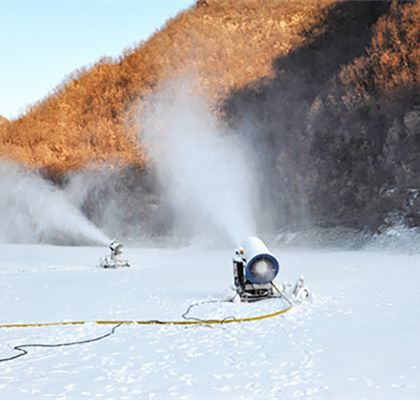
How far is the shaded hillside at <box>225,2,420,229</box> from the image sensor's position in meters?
22.3

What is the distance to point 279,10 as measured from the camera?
43.3 metres

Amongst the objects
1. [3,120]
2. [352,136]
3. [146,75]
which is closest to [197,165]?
[352,136]

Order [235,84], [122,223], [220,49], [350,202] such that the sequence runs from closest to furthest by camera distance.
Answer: [350,202]
[122,223]
[235,84]
[220,49]

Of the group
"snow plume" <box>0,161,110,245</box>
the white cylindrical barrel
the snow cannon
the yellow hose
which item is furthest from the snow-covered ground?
"snow plume" <box>0,161,110,245</box>

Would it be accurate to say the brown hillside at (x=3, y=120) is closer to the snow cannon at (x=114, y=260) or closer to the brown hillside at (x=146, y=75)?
the brown hillside at (x=146, y=75)

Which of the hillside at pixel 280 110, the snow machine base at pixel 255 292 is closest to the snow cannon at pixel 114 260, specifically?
the snow machine base at pixel 255 292

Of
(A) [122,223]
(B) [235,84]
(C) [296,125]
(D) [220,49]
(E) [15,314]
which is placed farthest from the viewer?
(D) [220,49]

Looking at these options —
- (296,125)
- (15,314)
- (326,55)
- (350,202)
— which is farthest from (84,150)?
(15,314)

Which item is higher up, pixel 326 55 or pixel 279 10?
pixel 279 10

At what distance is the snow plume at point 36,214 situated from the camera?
32.1 meters

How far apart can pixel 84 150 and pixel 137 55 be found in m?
12.0

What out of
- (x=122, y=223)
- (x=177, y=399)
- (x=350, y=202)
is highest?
(x=122, y=223)

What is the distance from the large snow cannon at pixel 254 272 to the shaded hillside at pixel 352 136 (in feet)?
42.2

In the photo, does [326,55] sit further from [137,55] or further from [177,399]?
[177,399]
